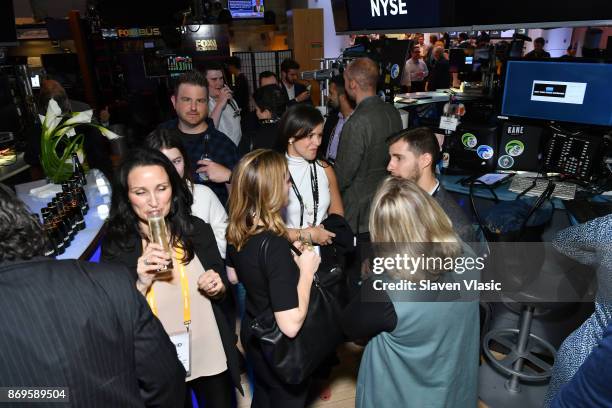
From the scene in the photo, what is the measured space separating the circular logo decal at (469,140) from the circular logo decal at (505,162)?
0.80 ft

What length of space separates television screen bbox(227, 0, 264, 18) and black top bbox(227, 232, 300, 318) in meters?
10.5

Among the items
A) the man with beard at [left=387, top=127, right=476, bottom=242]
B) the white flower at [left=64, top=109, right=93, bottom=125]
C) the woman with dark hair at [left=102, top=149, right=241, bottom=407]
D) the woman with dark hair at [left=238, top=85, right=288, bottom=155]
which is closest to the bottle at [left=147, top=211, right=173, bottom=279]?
the woman with dark hair at [left=102, top=149, right=241, bottom=407]

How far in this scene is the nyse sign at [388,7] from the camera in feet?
9.16

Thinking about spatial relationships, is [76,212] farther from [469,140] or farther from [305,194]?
[469,140]

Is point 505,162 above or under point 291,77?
under

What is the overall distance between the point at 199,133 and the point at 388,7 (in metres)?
1.58

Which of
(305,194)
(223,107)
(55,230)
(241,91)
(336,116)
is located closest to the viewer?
(55,230)

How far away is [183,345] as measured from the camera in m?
1.62

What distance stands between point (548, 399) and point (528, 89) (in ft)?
A: 7.54

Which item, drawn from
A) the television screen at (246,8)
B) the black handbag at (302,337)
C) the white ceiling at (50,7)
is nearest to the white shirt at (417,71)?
the television screen at (246,8)

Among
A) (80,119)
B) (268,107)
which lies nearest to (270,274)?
(80,119)

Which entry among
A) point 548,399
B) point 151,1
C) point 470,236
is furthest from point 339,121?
point 151,1

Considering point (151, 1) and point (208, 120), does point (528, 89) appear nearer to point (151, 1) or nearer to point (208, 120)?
point (208, 120)

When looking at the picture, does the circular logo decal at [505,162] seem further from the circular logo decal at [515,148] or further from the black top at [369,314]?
the black top at [369,314]
